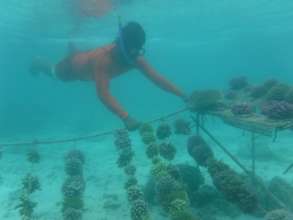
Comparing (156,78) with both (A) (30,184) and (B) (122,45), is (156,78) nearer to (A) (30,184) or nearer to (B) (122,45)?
(B) (122,45)

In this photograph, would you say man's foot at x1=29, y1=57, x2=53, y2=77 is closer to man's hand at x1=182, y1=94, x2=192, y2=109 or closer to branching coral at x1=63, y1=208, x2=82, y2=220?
man's hand at x1=182, y1=94, x2=192, y2=109

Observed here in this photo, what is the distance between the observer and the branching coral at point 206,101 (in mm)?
10305

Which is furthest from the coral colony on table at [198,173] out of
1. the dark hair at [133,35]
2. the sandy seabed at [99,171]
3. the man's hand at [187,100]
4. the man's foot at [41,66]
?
the man's foot at [41,66]

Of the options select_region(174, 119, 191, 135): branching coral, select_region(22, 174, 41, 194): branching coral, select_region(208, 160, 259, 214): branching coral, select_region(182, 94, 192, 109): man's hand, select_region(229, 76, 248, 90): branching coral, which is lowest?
select_region(208, 160, 259, 214): branching coral

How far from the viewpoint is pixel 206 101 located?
10.3m

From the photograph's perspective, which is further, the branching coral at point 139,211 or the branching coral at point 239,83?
the branching coral at point 239,83

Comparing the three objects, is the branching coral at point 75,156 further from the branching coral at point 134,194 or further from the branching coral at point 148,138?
the branching coral at point 134,194

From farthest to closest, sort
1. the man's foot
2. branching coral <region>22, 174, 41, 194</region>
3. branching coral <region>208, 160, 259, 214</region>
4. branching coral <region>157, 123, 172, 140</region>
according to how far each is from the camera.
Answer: the man's foot → branching coral <region>157, 123, 172, 140</region> → branching coral <region>22, 174, 41, 194</region> → branching coral <region>208, 160, 259, 214</region>

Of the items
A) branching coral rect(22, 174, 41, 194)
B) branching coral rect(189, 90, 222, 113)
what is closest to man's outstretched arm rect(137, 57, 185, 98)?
branching coral rect(189, 90, 222, 113)

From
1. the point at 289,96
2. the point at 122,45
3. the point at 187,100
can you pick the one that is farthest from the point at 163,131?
the point at 289,96

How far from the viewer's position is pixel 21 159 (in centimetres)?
2016

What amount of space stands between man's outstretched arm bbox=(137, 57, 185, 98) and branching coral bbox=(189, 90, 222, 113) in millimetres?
1103

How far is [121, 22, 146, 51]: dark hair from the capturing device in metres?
9.37

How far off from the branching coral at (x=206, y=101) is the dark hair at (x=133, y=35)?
7.59 ft
